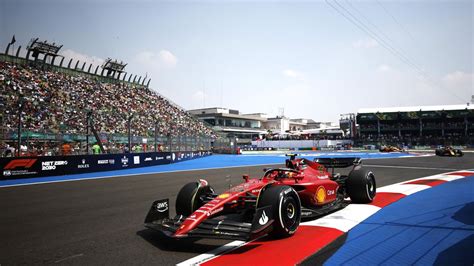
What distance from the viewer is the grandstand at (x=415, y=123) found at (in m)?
59.1

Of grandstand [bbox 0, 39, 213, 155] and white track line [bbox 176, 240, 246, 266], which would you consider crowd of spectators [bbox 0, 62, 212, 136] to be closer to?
grandstand [bbox 0, 39, 213, 155]

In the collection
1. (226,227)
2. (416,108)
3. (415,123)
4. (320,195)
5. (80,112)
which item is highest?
(416,108)

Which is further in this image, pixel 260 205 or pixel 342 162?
pixel 342 162

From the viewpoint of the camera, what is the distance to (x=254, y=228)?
13.5 ft

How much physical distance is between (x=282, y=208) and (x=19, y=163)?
516 inches

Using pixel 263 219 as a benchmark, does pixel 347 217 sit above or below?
below

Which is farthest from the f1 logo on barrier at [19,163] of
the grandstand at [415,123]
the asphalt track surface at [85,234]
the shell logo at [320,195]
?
the grandstand at [415,123]

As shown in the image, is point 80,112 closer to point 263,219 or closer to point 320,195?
point 320,195

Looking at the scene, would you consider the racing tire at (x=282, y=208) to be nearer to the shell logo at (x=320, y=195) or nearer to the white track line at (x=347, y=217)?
the white track line at (x=347, y=217)

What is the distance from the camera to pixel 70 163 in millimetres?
15695

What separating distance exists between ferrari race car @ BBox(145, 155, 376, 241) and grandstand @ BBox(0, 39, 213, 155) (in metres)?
11.8

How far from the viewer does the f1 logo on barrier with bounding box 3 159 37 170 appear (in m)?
13.5

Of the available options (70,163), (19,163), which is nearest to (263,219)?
(19,163)

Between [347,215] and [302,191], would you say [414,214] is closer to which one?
[347,215]
